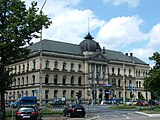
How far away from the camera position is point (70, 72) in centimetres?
9800

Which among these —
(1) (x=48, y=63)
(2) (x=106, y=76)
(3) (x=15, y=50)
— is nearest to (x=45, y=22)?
(3) (x=15, y=50)

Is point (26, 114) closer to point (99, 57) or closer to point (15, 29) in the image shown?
point (15, 29)

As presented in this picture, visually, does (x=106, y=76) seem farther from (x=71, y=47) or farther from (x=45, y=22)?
(x=45, y=22)

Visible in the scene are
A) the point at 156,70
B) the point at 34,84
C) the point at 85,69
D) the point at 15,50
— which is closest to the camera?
the point at 15,50

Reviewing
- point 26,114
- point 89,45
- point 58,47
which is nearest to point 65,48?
point 58,47

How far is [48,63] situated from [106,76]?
80.0 feet

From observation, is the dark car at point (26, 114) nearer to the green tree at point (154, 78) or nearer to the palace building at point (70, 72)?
the green tree at point (154, 78)

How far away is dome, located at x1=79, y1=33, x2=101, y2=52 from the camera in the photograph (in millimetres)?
102950

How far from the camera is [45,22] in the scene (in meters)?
29.0

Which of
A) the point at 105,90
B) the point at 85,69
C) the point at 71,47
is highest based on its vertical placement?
the point at 71,47

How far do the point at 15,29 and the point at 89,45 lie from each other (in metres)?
76.7

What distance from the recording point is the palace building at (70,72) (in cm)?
9150

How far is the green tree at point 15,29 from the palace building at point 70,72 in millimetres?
56481

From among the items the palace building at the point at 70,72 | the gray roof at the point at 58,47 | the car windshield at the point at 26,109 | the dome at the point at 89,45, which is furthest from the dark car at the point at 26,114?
the dome at the point at 89,45
